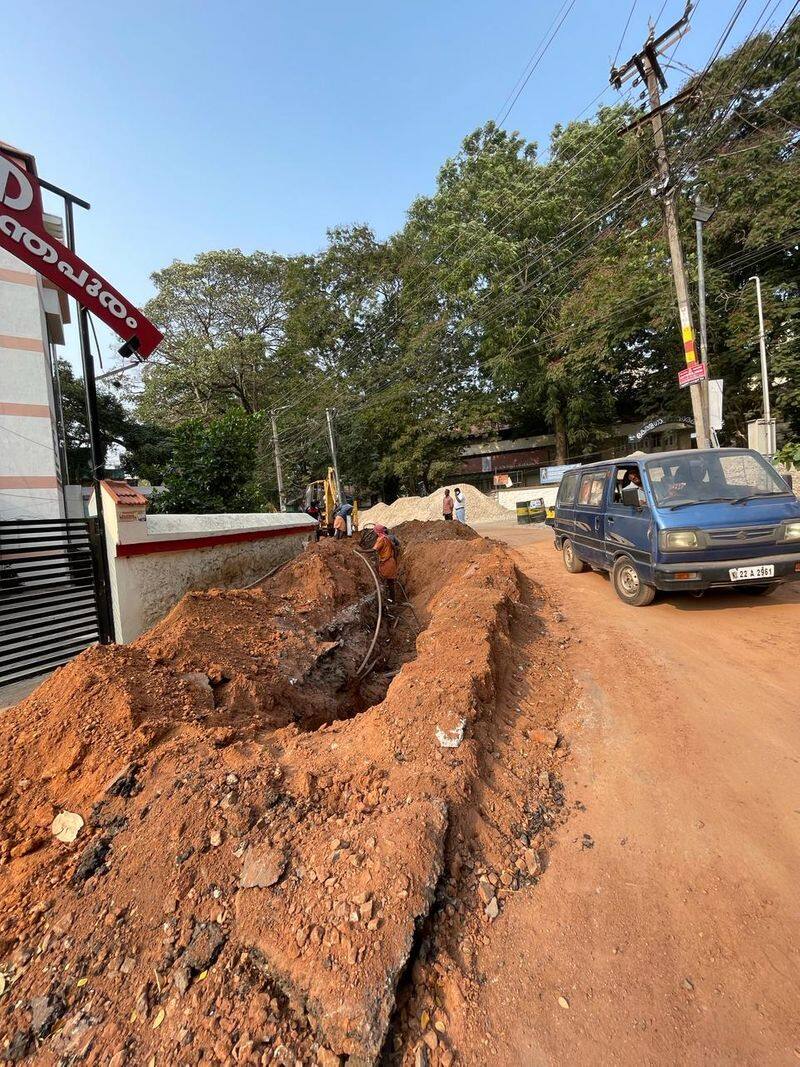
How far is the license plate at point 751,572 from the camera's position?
476 centimetres

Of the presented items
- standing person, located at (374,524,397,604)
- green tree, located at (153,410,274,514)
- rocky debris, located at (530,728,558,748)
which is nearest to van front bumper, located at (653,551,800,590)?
rocky debris, located at (530,728,558,748)

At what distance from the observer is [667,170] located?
1080cm

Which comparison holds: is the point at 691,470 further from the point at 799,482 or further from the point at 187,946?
the point at 799,482

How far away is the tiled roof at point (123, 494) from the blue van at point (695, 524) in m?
5.93

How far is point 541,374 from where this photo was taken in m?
27.0

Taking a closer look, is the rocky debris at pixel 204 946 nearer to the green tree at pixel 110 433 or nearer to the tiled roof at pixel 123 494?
the tiled roof at pixel 123 494

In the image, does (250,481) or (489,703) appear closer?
(489,703)

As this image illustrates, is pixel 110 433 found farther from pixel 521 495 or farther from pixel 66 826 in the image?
pixel 66 826

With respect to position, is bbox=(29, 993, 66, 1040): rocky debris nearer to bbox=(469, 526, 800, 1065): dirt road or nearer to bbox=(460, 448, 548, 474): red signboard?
bbox=(469, 526, 800, 1065): dirt road

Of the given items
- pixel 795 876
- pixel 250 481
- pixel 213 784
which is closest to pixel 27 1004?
pixel 213 784

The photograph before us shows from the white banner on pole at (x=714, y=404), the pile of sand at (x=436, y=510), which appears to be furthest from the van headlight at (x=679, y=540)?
the pile of sand at (x=436, y=510)

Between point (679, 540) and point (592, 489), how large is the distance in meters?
2.39

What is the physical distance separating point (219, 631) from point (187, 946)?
3195 mm

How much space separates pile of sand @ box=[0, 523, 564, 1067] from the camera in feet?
5.26
